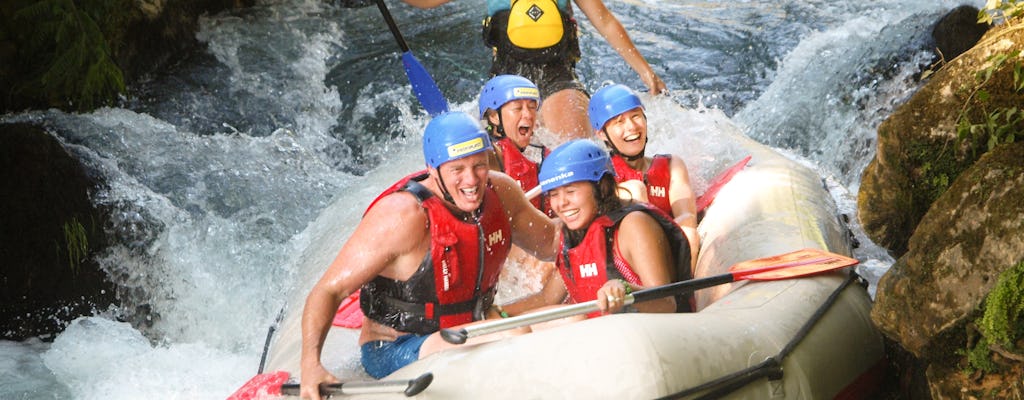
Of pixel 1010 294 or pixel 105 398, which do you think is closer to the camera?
pixel 1010 294

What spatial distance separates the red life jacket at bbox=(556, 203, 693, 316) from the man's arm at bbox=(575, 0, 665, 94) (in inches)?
81.5

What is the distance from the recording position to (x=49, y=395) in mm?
4809

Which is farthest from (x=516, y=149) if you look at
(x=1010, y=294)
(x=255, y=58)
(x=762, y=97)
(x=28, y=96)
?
(x=255, y=58)

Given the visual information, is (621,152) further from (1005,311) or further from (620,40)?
(1005,311)

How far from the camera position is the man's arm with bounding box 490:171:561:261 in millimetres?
3453

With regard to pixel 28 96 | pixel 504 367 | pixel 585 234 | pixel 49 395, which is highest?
pixel 28 96

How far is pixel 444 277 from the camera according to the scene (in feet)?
10.3

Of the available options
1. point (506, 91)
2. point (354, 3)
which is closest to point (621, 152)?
point (506, 91)

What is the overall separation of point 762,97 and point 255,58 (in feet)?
13.7

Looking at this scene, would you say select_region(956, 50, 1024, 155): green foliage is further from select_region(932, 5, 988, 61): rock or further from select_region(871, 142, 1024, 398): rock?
select_region(932, 5, 988, 61): rock

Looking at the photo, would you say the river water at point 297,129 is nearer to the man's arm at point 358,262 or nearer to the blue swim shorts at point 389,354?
the blue swim shorts at point 389,354

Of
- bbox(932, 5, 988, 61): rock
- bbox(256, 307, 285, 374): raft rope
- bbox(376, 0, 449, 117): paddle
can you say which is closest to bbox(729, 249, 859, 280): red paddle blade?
bbox(256, 307, 285, 374): raft rope

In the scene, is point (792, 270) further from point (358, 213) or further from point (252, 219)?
point (252, 219)

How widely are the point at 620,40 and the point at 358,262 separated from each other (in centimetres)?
283
